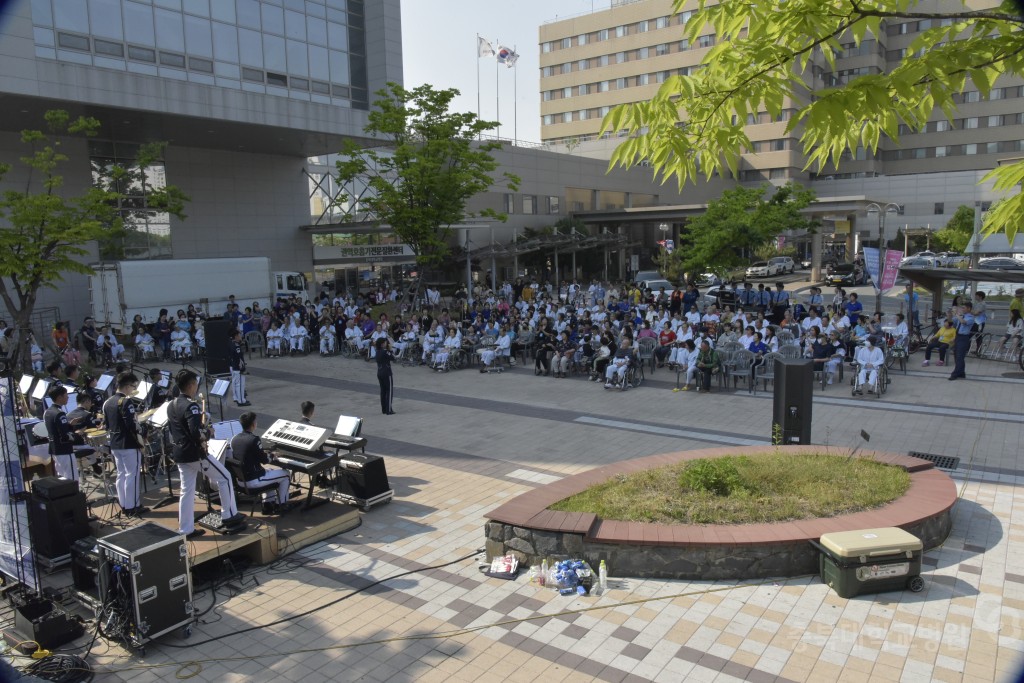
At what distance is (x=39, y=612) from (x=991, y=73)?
27.9ft

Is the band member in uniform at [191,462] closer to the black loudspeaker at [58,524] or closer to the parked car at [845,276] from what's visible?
the black loudspeaker at [58,524]

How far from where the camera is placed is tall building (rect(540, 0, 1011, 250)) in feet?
201

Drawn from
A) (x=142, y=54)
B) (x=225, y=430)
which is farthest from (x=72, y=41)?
(x=225, y=430)

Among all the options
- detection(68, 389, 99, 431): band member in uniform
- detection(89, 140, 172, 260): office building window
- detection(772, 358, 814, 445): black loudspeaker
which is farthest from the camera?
detection(89, 140, 172, 260): office building window

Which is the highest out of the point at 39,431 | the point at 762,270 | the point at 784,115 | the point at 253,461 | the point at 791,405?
the point at 784,115

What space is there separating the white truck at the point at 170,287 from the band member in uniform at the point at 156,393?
13.1 metres

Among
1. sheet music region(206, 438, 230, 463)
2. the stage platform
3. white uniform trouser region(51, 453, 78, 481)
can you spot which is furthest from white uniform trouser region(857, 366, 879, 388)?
white uniform trouser region(51, 453, 78, 481)

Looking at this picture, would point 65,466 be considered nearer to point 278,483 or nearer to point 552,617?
point 278,483

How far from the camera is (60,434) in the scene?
940cm

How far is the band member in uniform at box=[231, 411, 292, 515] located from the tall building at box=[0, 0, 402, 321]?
1980 cm

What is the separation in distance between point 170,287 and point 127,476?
1885 centimetres

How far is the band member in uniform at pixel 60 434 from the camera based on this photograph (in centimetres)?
925

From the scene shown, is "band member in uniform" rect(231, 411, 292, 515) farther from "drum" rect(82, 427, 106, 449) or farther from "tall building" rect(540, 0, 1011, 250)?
"tall building" rect(540, 0, 1011, 250)

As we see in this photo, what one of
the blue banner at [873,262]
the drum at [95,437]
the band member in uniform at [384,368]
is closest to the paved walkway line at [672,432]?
the band member in uniform at [384,368]
